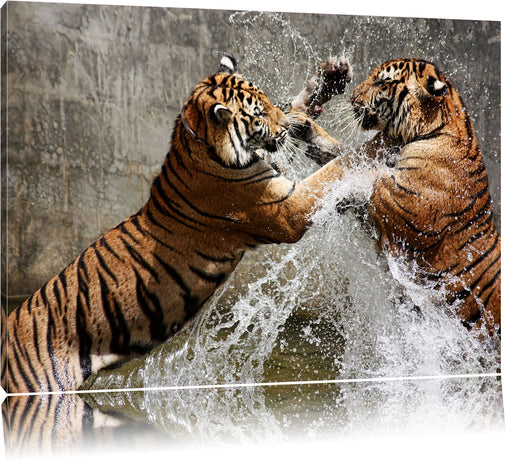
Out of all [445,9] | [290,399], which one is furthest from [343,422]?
[445,9]

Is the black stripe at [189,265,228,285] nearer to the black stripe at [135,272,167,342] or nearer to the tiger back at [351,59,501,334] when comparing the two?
the black stripe at [135,272,167,342]

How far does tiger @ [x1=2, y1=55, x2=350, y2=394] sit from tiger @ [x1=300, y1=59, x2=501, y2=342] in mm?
285

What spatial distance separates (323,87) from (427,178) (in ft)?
2.03

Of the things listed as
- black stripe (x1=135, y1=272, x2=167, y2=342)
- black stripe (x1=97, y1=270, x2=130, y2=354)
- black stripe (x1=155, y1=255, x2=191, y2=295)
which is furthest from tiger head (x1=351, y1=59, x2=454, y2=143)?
black stripe (x1=97, y1=270, x2=130, y2=354)

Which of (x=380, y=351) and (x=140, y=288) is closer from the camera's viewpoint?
(x=140, y=288)

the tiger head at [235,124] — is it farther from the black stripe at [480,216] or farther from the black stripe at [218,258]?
the black stripe at [480,216]

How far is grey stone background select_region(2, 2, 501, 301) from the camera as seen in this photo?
304 cm

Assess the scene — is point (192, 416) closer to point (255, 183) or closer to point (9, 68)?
point (255, 183)

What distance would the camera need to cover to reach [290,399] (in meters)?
2.98

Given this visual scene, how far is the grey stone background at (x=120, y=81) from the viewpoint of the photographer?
9.96 ft

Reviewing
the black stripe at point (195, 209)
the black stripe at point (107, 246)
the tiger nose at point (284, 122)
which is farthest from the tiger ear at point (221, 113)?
the black stripe at point (107, 246)

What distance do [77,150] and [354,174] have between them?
123cm

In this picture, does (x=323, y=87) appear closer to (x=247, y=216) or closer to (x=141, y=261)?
(x=247, y=216)

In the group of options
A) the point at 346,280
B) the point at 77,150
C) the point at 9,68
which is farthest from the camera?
the point at 346,280
